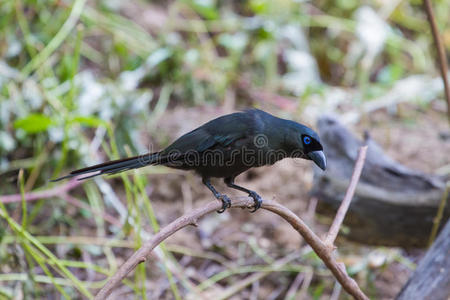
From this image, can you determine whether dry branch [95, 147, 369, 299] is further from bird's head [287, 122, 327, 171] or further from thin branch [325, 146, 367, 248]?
bird's head [287, 122, 327, 171]

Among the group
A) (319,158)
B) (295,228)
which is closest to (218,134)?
(319,158)

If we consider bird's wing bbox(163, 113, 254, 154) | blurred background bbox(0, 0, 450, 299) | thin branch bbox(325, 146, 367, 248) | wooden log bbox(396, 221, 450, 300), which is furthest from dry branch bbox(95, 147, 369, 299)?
blurred background bbox(0, 0, 450, 299)

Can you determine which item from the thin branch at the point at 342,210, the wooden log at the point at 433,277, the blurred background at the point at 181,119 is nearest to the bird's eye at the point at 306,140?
the thin branch at the point at 342,210

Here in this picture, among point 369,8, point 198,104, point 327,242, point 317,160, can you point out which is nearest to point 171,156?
point 317,160

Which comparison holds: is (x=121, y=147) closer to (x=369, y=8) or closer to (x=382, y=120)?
(x=382, y=120)

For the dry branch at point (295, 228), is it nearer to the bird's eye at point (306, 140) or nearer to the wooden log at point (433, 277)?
the bird's eye at point (306, 140)

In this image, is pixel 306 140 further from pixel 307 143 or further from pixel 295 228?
pixel 295 228
